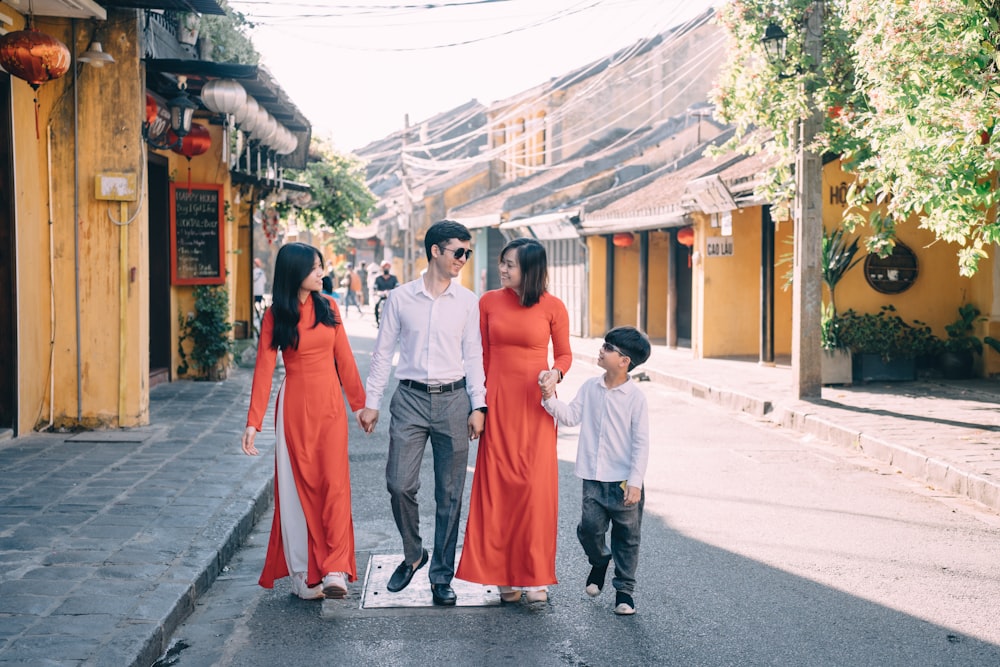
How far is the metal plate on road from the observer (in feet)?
17.1

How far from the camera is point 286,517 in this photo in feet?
17.2

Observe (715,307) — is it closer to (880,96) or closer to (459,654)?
(880,96)

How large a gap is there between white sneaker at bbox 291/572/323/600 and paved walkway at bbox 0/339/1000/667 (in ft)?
1.63

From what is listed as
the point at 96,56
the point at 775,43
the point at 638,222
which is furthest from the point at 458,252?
the point at 638,222

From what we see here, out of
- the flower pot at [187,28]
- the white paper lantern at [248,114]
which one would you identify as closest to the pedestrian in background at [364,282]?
the white paper lantern at [248,114]

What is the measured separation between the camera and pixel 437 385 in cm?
514

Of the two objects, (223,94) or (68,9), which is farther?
(223,94)

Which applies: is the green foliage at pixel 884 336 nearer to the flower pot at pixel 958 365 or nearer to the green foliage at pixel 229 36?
the flower pot at pixel 958 365

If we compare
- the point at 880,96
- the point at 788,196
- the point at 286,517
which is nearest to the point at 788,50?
the point at 788,196

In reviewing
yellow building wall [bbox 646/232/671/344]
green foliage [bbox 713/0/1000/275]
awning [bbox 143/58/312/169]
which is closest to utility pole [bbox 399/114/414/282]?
yellow building wall [bbox 646/232/671/344]

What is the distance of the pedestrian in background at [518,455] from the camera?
16.7ft

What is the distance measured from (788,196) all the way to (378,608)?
9730 mm

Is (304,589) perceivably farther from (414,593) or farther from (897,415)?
(897,415)

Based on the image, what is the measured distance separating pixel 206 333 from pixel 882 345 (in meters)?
9.16
